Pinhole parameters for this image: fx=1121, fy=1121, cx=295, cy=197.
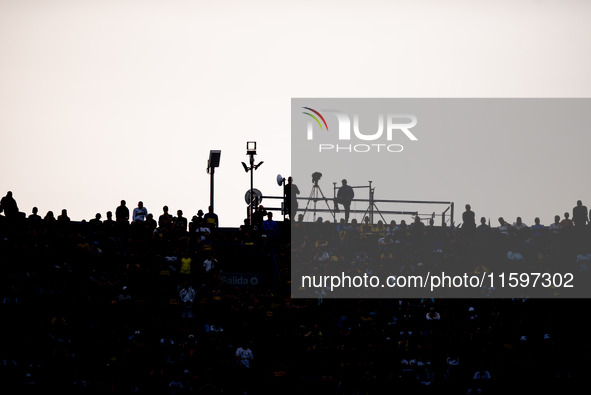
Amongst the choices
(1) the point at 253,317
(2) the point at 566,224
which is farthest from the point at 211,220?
(2) the point at 566,224

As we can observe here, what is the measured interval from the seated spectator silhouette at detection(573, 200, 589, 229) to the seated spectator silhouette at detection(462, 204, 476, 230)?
9.83ft

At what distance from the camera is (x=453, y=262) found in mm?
33438

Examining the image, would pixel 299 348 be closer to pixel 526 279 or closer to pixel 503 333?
pixel 503 333

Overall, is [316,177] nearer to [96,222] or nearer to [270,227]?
[270,227]

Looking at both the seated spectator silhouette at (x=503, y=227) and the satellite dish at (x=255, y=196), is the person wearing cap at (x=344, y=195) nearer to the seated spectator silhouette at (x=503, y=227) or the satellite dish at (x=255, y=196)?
the satellite dish at (x=255, y=196)

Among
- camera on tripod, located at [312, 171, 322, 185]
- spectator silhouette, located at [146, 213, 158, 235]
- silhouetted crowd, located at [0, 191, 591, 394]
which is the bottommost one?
silhouetted crowd, located at [0, 191, 591, 394]

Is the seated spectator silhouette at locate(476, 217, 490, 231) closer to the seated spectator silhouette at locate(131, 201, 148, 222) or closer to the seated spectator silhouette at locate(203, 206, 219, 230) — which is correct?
the seated spectator silhouette at locate(203, 206, 219, 230)

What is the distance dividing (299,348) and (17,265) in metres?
7.82

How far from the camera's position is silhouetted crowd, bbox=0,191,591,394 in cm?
2803

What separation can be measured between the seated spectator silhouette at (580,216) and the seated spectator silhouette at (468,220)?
9.83 ft

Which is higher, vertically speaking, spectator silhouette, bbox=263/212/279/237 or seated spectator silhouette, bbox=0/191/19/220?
seated spectator silhouette, bbox=0/191/19/220

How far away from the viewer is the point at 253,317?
99.5 feet

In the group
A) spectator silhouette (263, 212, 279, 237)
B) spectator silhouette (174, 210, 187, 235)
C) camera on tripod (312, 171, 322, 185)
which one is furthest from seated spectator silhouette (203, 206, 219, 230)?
camera on tripod (312, 171, 322, 185)

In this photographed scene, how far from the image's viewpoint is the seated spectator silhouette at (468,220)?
111ft
